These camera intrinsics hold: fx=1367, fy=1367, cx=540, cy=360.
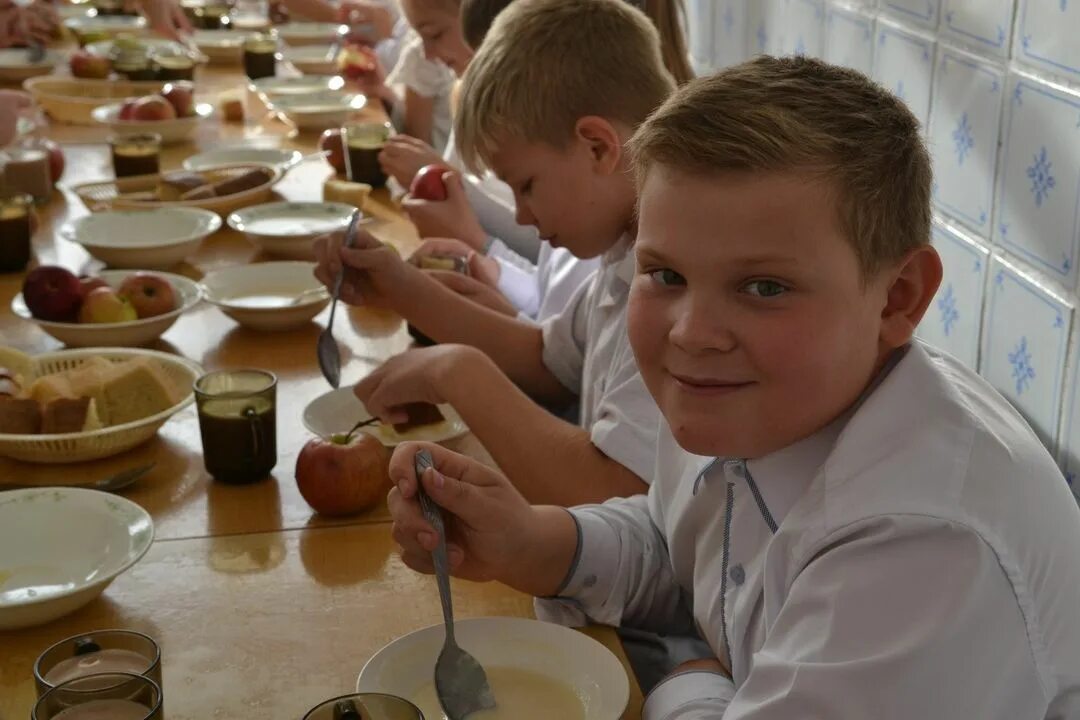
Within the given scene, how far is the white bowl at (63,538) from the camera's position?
125 centimetres

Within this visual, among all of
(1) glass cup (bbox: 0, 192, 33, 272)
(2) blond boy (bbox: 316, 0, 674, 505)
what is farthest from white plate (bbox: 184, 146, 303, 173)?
(2) blond boy (bbox: 316, 0, 674, 505)

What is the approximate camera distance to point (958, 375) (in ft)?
3.43

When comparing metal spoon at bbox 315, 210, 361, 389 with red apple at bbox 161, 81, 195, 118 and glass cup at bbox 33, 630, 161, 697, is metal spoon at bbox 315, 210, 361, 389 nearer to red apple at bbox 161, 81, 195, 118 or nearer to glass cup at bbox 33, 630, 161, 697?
glass cup at bbox 33, 630, 161, 697

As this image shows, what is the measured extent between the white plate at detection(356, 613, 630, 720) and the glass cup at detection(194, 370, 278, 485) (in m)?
0.42

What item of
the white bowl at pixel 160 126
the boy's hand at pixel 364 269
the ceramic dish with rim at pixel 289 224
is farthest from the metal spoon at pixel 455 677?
the white bowl at pixel 160 126

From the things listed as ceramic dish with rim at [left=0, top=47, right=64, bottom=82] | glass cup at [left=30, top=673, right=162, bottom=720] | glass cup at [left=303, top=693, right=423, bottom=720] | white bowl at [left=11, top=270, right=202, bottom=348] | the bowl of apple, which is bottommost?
ceramic dish with rim at [left=0, top=47, right=64, bottom=82]

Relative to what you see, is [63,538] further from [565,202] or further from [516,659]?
[565,202]

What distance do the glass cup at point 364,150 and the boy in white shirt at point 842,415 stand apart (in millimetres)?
1692

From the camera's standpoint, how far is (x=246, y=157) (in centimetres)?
279

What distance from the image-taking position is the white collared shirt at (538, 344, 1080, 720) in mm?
870

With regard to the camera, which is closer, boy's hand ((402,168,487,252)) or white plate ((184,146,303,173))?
boy's hand ((402,168,487,252))

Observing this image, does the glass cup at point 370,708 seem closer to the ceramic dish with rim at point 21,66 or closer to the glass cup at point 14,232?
the glass cup at point 14,232

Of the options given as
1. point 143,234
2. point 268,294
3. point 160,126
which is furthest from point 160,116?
point 268,294

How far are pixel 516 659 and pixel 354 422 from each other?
56cm
